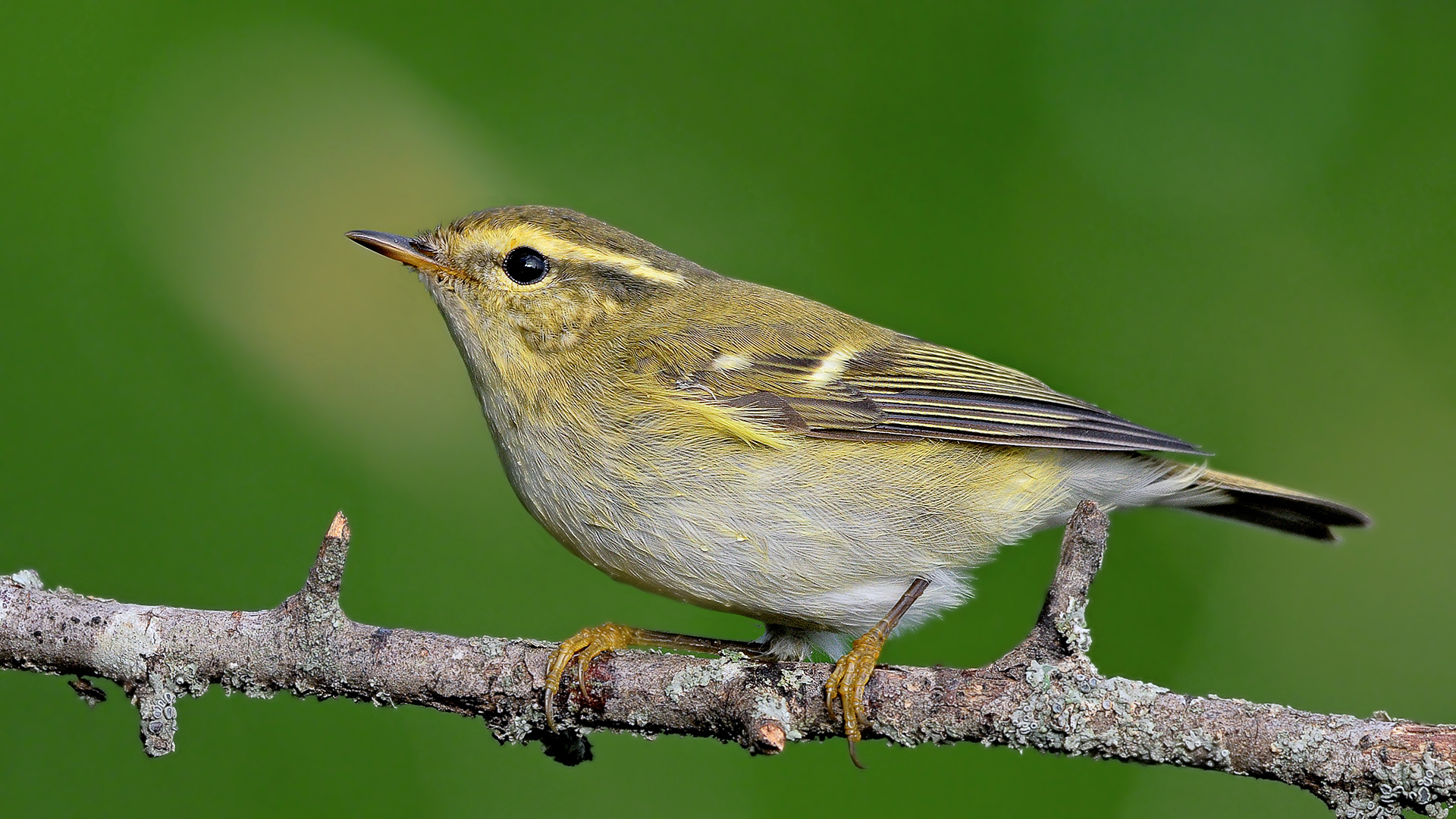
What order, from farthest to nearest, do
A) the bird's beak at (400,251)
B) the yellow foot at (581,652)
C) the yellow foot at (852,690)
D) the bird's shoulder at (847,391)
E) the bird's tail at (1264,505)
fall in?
the bird's tail at (1264,505), the bird's beak at (400,251), the bird's shoulder at (847,391), the yellow foot at (581,652), the yellow foot at (852,690)

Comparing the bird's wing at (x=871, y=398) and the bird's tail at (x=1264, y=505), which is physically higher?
the bird's wing at (x=871, y=398)

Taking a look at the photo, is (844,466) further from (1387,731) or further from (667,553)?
(1387,731)

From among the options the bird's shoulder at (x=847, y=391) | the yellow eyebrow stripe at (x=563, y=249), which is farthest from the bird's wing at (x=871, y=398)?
the yellow eyebrow stripe at (x=563, y=249)

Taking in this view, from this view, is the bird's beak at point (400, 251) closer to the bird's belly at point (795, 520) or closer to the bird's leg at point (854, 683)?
the bird's belly at point (795, 520)

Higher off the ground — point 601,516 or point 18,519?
point 18,519

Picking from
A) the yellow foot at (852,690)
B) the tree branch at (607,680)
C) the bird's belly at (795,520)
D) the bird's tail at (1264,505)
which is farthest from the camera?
the bird's tail at (1264,505)

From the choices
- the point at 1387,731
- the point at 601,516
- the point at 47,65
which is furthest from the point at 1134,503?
the point at 47,65

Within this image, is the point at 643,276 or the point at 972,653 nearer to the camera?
the point at 643,276
